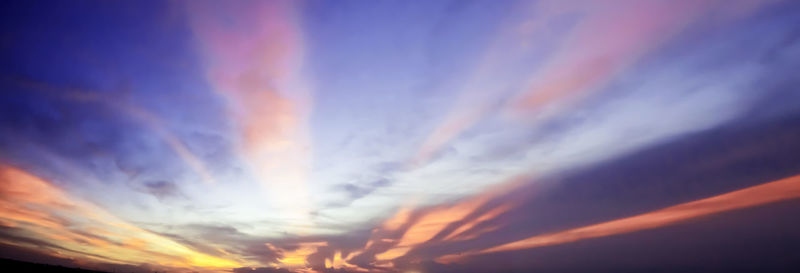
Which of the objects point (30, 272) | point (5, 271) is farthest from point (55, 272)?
point (5, 271)

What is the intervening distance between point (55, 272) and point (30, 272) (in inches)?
833

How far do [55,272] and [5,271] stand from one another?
35.1m

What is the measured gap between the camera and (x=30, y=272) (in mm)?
94312

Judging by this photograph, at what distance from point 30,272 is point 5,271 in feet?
45.8

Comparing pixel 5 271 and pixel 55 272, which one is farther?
pixel 55 272

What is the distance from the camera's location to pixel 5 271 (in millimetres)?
83000

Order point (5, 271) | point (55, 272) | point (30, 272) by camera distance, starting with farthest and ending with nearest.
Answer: point (55, 272) < point (30, 272) < point (5, 271)

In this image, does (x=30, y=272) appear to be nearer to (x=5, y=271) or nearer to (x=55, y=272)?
(x=5, y=271)

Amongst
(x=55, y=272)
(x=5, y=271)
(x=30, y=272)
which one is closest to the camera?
(x=5, y=271)

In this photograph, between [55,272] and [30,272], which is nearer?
[30,272]

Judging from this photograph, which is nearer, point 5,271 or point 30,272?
point 5,271

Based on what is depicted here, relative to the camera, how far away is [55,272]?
111 meters
